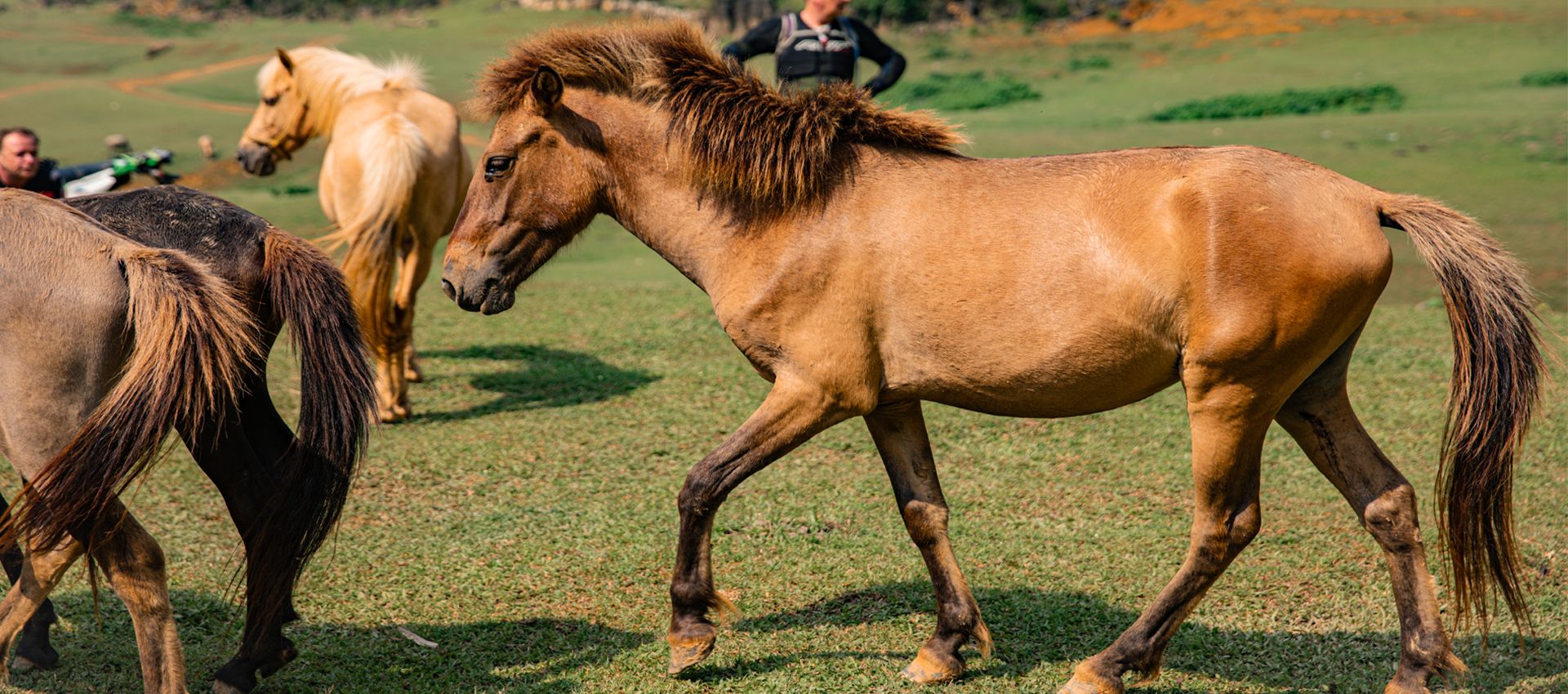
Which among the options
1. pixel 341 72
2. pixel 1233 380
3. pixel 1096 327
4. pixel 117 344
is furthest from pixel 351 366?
pixel 341 72

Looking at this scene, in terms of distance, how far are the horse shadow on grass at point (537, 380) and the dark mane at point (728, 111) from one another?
3.61 m

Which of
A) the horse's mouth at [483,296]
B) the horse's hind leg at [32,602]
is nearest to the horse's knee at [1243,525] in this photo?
the horse's mouth at [483,296]

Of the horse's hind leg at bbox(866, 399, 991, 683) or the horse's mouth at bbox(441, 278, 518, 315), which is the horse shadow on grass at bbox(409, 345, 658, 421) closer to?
the horse's mouth at bbox(441, 278, 518, 315)

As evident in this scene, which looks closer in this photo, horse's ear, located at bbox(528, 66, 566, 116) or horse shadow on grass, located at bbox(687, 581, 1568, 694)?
horse's ear, located at bbox(528, 66, 566, 116)

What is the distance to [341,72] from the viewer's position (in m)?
7.86

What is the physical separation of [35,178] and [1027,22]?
2487 centimetres

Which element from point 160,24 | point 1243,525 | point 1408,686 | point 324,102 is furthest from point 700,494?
point 160,24

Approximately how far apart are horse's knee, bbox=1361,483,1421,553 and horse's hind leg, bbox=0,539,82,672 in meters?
3.77

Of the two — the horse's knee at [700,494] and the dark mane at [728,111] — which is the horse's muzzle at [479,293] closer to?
the dark mane at [728,111]

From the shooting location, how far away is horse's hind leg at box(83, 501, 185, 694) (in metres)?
3.15

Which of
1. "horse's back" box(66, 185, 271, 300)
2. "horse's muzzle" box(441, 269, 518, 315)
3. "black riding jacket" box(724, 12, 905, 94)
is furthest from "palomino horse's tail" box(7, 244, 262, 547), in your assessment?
"black riding jacket" box(724, 12, 905, 94)

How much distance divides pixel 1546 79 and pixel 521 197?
21.5 m

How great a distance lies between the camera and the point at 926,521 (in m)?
3.87

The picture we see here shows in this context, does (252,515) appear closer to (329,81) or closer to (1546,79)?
(329,81)
